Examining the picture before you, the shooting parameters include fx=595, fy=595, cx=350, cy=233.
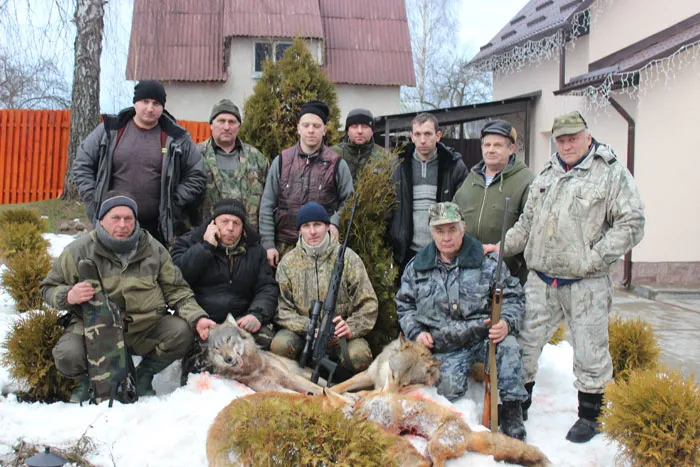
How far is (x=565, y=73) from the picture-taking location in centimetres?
1288

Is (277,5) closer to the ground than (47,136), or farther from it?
farther from it

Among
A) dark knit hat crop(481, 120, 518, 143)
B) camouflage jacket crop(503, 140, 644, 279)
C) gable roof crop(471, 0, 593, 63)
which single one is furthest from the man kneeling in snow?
gable roof crop(471, 0, 593, 63)

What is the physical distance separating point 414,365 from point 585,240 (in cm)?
143

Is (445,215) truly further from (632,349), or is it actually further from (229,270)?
(632,349)

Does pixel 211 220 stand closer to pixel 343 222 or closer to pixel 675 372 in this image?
pixel 343 222

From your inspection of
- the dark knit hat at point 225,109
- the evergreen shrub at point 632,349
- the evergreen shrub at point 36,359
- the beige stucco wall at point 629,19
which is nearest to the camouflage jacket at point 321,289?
the dark knit hat at point 225,109

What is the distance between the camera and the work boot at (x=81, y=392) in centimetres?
418

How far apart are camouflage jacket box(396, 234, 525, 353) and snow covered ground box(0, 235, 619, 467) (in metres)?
0.45

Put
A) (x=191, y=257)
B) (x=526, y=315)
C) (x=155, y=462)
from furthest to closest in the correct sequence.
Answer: (x=191, y=257) → (x=526, y=315) → (x=155, y=462)

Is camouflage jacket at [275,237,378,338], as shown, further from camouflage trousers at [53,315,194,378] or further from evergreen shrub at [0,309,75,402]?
evergreen shrub at [0,309,75,402]

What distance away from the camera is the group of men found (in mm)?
3984

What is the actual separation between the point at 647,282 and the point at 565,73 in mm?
5133

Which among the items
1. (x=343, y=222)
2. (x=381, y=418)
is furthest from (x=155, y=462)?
(x=343, y=222)

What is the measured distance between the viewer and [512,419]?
13.1ft
